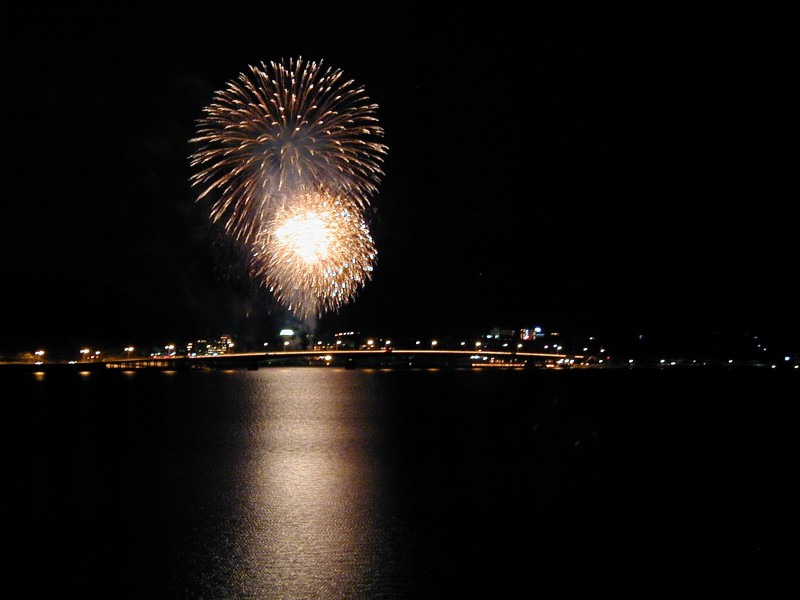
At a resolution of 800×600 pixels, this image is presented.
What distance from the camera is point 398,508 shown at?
1057cm

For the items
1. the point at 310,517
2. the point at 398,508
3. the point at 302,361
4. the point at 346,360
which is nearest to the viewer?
the point at 310,517

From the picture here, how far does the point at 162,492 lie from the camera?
11.8 meters

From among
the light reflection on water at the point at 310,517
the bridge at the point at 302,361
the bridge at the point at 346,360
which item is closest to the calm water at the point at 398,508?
the light reflection on water at the point at 310,517

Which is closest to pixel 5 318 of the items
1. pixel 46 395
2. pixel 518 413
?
pixel 46 395

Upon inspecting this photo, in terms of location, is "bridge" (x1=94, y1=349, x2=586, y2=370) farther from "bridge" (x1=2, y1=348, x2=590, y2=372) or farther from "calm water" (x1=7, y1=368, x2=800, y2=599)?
"calm water" (x1=7, y1=368, x2=800, y2=599)

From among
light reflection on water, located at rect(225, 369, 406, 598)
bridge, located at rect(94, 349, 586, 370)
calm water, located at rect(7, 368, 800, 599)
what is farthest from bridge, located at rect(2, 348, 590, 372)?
light reflection on water, located at rect(225, 369, 406, 598)

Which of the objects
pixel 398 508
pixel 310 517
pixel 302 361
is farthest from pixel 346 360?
pixel 310 517

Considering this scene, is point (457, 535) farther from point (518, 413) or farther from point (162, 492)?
point (518, 413)

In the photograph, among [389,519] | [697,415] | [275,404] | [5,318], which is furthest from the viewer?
[5,318]

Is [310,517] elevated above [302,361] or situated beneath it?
situated beneath

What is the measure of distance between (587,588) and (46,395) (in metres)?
32.8

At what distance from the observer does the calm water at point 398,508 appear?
7391 mm

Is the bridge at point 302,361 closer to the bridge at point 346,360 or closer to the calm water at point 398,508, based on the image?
the bridge at point 346,360

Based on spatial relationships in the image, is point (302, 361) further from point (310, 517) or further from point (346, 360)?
point (310, 517)
